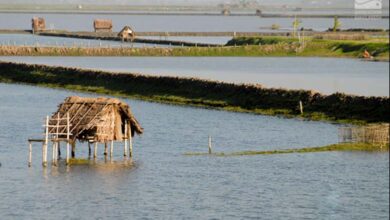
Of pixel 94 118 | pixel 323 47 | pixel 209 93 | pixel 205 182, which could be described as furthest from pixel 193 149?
pixel 323 47

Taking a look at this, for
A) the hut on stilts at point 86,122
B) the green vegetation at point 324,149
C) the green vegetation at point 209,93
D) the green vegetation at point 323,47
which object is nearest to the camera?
the hut on stilts at point 86,122

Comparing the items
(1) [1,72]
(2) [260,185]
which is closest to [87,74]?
(1) [1,72]

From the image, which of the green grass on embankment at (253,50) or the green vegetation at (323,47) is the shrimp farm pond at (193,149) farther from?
the green grass on embankment at (253,50)

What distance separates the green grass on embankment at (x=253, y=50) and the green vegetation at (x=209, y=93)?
1151 inches

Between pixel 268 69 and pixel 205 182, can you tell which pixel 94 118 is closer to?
pixel 205 182

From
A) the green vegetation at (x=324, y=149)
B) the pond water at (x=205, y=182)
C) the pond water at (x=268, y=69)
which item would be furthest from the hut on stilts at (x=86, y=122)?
the pond water at (x=268, y=69)

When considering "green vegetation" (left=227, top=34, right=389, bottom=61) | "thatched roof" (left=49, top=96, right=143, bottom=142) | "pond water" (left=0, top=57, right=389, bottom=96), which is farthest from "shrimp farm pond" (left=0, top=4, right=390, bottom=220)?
"green vegetation" (left=227, top=34, right=389, bottom=61)

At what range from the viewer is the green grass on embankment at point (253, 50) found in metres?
165

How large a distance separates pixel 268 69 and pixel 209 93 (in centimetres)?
4211

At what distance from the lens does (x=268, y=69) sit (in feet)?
482

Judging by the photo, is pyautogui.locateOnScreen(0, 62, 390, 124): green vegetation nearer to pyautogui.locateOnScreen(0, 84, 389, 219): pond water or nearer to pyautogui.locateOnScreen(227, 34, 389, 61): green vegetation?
pyautogui.locateOnScreen(0, 84, 389, 219): pond water

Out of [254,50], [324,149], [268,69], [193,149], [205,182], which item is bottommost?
[205,182]

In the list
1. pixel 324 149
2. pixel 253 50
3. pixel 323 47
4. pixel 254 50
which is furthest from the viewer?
pixel 253 50

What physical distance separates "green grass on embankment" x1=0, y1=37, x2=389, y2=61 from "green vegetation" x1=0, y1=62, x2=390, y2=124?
29.2m
